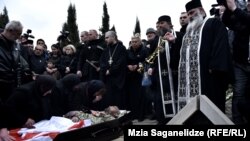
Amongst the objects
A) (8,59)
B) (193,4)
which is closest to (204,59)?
(193,4)

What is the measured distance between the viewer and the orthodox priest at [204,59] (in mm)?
5574

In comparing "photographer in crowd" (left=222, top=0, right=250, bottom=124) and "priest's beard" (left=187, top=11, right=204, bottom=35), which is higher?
"priest's beard" (left=187, top=11, right=204, bottom=35)

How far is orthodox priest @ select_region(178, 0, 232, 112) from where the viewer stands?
5.57 m

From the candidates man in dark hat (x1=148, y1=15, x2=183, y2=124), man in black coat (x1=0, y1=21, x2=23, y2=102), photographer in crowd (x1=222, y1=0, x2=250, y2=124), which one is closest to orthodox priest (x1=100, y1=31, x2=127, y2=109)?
man in dark hat (x1=148, y1=15, x2=183, y2=124)

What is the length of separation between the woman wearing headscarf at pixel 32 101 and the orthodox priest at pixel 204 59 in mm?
1891

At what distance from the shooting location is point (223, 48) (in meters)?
5.56

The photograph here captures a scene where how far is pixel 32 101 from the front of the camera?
19.7 ft

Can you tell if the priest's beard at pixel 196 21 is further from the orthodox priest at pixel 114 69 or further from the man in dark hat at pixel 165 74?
the orthodox priest at pixel 114 69

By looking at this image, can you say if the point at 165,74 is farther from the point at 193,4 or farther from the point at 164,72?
the point at 193,4

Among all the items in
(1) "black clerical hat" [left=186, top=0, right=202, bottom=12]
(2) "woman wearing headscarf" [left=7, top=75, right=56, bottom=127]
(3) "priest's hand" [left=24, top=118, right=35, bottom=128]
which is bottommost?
(3) "priest's hand" [left=24, top=118, right=35, bottom=128]

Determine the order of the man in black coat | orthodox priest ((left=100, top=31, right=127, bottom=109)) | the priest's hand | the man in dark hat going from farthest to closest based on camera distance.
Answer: orthodox priest ((left=100, top=31, right=127, bottom=109))
the man in dark hat
the man in black coat
the priest's hand

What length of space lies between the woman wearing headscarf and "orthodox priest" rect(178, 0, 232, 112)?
6.21ft

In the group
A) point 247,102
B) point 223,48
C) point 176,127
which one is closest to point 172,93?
point 223,48

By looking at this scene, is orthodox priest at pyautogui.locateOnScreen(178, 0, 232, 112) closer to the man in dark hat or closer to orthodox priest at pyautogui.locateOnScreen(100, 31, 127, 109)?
the man in dark hat
